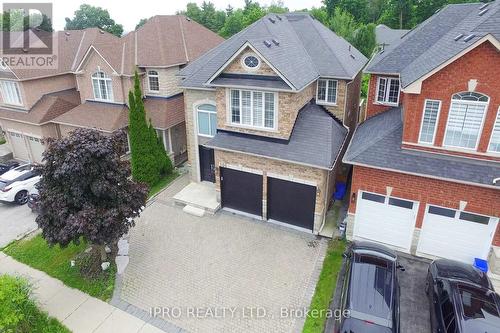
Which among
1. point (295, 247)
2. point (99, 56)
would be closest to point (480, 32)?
point (295, 247)

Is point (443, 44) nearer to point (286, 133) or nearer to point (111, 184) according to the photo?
point (286, 133)

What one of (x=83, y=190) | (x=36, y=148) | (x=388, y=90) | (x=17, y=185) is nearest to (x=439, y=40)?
(x=388, y=90)

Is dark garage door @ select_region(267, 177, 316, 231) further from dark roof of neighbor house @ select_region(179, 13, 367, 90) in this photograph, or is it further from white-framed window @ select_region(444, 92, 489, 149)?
white-framed window @ select_region(444, 92, 489, 149)

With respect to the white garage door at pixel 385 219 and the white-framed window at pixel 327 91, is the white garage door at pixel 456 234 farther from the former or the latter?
the white-framed window at pixel 327 91

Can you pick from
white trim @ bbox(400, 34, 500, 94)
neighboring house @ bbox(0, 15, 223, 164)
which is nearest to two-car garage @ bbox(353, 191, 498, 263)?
white trim @ bbox(400, 34, 500, 94)

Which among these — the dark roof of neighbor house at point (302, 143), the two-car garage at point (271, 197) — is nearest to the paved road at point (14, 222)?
the two-car garage at point (271, 197)

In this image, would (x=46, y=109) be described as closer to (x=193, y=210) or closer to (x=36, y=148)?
(x=36, y=148)
